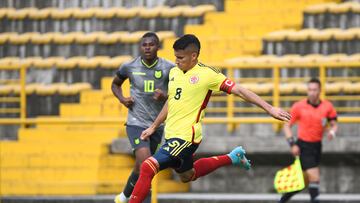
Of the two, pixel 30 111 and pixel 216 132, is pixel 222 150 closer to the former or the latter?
pixel 216 132

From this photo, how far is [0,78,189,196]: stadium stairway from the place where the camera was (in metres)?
18.4

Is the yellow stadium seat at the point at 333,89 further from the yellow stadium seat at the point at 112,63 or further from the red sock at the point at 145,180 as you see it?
the red sock at the point at 145,180

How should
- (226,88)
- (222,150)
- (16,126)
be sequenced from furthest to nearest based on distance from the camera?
(16,126), (222,150), (226,88)

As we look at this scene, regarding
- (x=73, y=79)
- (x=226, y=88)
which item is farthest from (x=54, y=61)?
(x=226, y=88)

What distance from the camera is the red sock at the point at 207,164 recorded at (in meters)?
12.5

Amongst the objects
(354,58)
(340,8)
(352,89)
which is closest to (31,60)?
(340,8)

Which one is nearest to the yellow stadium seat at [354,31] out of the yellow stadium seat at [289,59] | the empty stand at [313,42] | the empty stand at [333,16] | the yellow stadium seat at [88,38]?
the empty stand at [313,42]

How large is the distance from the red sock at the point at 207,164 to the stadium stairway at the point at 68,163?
18.3ft

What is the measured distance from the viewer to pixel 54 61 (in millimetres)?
21094

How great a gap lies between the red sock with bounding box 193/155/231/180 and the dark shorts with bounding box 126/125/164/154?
1349 mm

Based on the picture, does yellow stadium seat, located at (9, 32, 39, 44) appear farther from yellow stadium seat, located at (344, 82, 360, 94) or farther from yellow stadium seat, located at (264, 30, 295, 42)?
yellow stadium seat, located at (344, 82, 360, 94)

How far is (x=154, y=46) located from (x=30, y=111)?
7199mm

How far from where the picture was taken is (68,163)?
18.6 meters

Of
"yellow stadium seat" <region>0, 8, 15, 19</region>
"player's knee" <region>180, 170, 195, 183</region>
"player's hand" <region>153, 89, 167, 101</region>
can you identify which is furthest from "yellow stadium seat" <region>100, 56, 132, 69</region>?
"player's knee" <region>180, 170, 195, 183</region>
